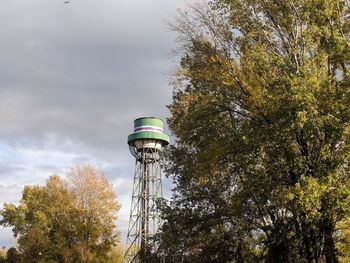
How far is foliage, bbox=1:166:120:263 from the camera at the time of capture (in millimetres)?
34812

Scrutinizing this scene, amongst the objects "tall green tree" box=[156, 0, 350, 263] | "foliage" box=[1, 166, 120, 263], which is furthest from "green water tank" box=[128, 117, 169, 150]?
"tall green tree" box=[156, 0, 350, 263]

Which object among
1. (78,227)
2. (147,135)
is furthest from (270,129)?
(147,135)

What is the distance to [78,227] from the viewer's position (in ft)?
115

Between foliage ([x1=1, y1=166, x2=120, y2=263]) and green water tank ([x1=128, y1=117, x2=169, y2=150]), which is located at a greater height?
green water tank ([x1=128, y1=117, x2=169, y2=150])

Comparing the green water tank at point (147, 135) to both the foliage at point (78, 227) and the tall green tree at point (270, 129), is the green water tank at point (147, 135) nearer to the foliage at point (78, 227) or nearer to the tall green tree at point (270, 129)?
the foliage at point (78, 227)

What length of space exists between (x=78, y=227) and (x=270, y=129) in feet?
75.5

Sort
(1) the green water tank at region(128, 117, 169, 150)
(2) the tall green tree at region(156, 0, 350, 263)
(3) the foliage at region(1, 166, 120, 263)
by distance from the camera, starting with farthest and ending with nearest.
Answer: (1) the green water tank at region(128, 117, 169, 150) < (3) the foliage at region(1, 166, 120, 263) < (2) the tall green tree at region(156, 0, 350, 263)

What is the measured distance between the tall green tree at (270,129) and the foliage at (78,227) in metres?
14.7

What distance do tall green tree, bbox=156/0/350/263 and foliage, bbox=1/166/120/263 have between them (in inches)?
577

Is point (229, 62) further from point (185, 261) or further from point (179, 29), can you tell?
point (185, 261)

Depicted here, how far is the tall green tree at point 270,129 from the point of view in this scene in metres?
14.5

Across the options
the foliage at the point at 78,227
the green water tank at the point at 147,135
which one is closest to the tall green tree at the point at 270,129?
the foliage at the point at 78,227

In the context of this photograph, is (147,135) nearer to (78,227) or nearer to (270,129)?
(78,227)

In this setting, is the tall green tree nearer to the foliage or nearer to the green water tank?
the foliage
